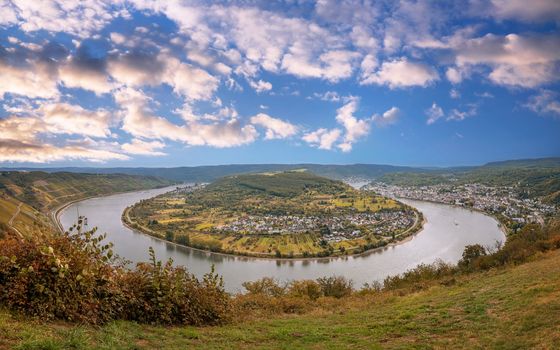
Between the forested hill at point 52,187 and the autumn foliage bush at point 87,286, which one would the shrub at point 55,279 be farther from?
the forested hill at point 52,187

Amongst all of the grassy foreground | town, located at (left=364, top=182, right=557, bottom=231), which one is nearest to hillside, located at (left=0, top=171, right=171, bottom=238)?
the grassy foreground

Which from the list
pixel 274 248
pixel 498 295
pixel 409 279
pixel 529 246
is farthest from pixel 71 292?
pixel 274 248

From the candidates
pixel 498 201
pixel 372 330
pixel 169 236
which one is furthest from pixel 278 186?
pixel 372 330

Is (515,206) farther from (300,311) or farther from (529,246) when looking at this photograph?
(300,311)

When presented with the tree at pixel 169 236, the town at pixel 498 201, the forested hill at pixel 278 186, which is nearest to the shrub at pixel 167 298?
the tree at pixel 169 236

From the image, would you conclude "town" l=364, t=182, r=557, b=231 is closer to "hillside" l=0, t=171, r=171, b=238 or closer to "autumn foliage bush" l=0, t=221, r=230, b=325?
"autumn foliage bush" l=0, t=221, r=230, b=325
